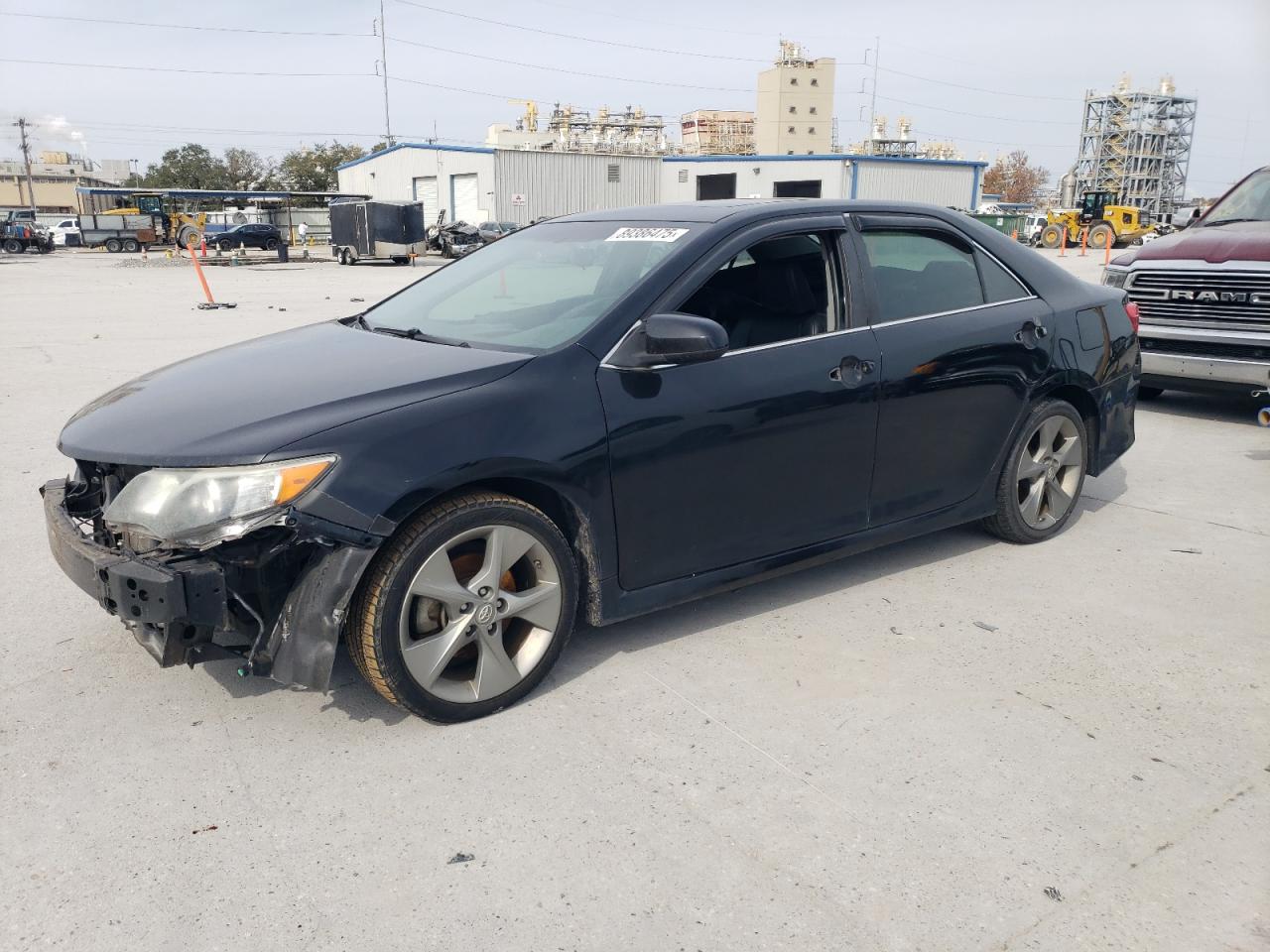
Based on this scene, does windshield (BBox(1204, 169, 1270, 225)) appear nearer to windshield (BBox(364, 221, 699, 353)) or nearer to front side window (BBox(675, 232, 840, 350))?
front side window (BBox(675, 232, 840, 350))

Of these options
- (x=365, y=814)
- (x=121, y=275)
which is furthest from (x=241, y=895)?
(x=121, y=275)

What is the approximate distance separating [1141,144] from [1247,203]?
108994 mm

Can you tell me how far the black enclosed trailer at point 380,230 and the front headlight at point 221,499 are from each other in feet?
113

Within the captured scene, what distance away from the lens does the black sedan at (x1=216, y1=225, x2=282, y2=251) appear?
46438 millimetres

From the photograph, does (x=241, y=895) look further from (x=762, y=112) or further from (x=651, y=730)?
(x=762, y=112)

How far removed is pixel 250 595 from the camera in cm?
288

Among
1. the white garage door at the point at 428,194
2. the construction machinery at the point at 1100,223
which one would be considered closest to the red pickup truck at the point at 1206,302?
the construction machinery at the point at 1100,223

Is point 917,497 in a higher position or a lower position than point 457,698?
higher

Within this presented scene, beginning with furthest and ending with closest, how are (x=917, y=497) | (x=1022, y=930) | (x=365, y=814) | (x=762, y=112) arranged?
(x=762, y=112) < (x=917, y=497) < (x=365, y=814) < (x=1022, y=930)

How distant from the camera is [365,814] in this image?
2.74 m

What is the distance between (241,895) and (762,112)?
118 meters

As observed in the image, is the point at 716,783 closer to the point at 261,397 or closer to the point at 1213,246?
the point at 261,397

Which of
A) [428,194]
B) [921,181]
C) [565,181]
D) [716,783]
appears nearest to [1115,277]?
[716,783]

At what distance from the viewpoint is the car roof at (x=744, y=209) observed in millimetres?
3922
